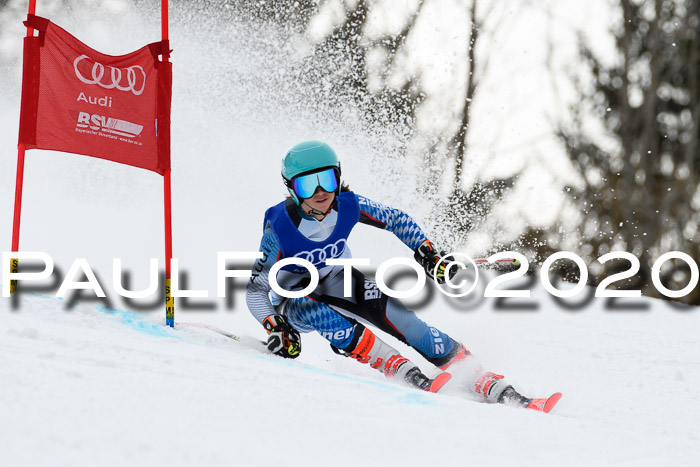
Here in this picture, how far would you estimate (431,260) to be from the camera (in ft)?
11.7

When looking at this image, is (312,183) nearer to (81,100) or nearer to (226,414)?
(81,100)

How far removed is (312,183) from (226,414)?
167 centimetres

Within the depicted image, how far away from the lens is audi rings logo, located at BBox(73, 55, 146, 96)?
3744mm

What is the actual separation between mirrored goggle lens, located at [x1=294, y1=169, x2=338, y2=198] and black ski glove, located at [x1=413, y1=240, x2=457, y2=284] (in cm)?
58

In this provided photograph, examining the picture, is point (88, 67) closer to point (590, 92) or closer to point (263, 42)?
point (263, 42)

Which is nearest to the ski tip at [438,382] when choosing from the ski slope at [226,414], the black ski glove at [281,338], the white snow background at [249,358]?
the white snow background at [249,358]

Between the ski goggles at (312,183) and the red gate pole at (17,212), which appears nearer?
the ski goggles at (312,183)

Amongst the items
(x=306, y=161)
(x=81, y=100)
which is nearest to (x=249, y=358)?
(x=306, y=161)

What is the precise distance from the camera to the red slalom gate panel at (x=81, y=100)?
368 cm

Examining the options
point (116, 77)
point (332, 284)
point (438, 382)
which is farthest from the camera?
point (116, 77)

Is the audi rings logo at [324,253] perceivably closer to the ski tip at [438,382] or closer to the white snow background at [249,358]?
the white snow background at [249,358]

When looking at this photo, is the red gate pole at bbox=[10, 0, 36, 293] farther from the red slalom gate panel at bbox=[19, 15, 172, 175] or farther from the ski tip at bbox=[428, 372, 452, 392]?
the ski tip at bbox=[428, 372, 452, 392]

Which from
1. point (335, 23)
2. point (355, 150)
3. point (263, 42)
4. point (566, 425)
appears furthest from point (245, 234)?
point (566, 425)

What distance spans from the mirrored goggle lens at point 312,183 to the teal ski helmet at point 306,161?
2 centimetres
